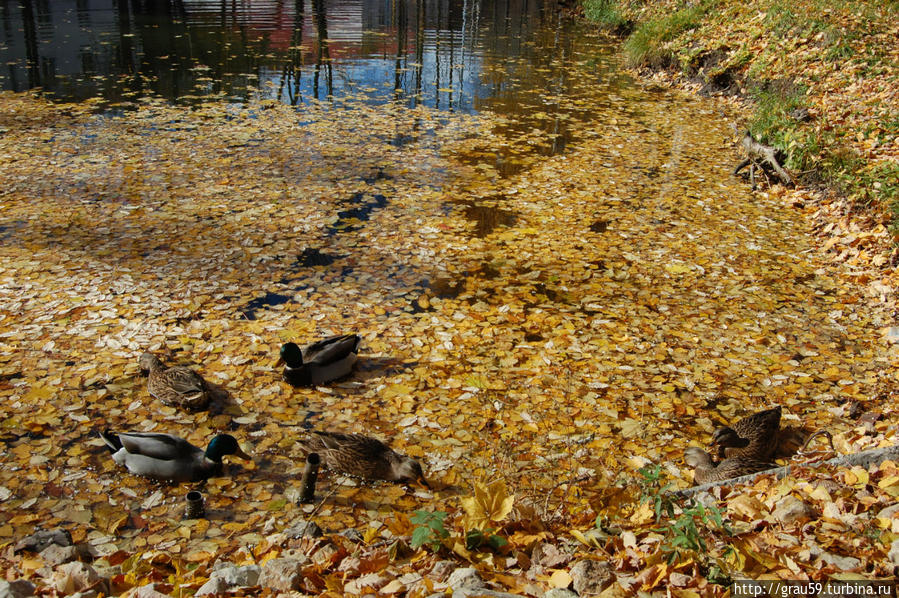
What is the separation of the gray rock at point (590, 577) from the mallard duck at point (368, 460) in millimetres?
1240

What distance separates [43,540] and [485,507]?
2.11 meters

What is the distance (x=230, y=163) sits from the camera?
851 centimetres

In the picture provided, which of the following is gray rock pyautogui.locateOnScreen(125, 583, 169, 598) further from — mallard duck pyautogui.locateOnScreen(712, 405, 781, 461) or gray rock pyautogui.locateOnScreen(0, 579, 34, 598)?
mallard duck pyautogui.locateOnScreen(712, 405, 781, 461)

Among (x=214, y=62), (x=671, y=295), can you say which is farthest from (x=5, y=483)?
(x=214, y=62)

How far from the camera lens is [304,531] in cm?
309

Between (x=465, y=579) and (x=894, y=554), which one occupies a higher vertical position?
(x=894, y=554)

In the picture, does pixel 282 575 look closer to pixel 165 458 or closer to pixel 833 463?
pixel 165 458

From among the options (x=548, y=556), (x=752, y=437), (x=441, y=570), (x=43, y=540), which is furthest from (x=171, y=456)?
(x=752, y=437)

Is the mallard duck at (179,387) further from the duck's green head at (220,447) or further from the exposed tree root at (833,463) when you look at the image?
the exposed tree root at (833,463)

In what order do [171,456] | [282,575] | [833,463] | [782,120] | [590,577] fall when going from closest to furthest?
1. [590,577]
2. [282,575]
3. [833,463]
4. [171,456]
5. [782,120]

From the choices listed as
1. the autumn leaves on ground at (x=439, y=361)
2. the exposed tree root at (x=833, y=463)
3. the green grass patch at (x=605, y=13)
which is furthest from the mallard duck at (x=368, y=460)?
the green grass patch at (x=605, y=13)

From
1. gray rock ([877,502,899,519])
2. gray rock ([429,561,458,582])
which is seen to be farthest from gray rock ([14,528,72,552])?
gray rock ([877,502,899,519])

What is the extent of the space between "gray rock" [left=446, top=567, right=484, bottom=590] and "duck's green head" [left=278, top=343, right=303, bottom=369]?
83.0 inches

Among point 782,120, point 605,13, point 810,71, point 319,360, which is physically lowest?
point 319,360
